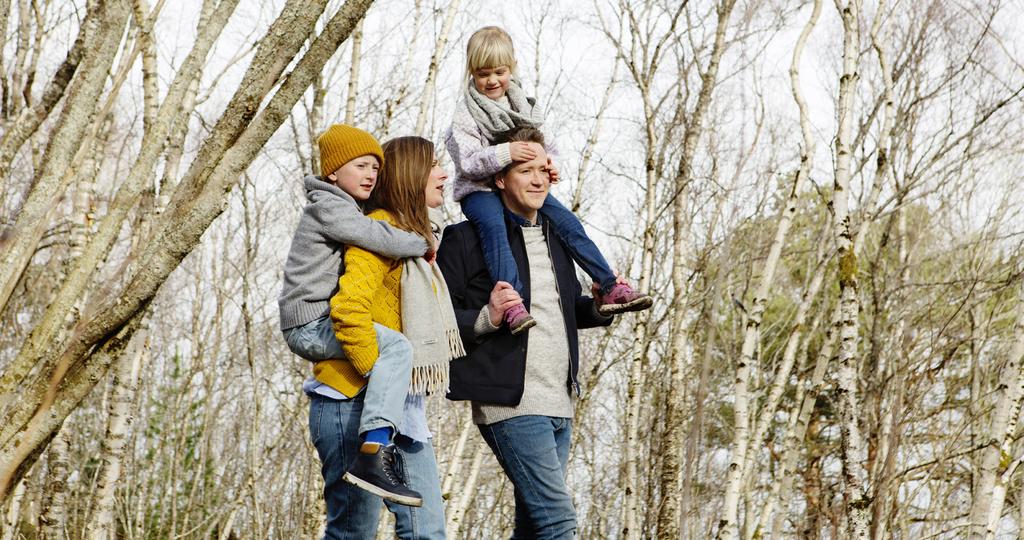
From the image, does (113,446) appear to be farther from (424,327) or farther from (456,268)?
(424,327)

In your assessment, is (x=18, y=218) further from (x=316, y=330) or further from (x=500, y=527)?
(x=500, y=527)

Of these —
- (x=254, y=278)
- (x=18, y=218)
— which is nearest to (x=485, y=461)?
(x=254, y=278)

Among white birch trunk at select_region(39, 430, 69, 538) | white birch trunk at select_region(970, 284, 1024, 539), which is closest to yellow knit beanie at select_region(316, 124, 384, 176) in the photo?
white birch trunk at select_region(39, 430, 69, 538)

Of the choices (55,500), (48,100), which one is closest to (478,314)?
(48,100)

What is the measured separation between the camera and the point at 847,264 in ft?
13.5

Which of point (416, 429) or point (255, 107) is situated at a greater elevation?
point (255, 107)

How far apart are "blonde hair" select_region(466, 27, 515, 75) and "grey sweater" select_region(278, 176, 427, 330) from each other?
0.86 meters

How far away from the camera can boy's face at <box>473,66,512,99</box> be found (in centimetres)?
300

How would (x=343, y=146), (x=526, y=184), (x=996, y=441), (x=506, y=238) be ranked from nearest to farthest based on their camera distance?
1. (x=343, y=146)
2. (x=506, y=238)
3. (x=526, y=184)
4. (x=996, y=441)

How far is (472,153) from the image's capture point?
→ 2805 mm

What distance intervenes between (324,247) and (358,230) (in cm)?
11

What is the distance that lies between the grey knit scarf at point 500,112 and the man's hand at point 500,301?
0.63 meters

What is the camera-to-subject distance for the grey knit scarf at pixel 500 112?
9.62 ft

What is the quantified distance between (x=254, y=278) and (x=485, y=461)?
4630 mm
